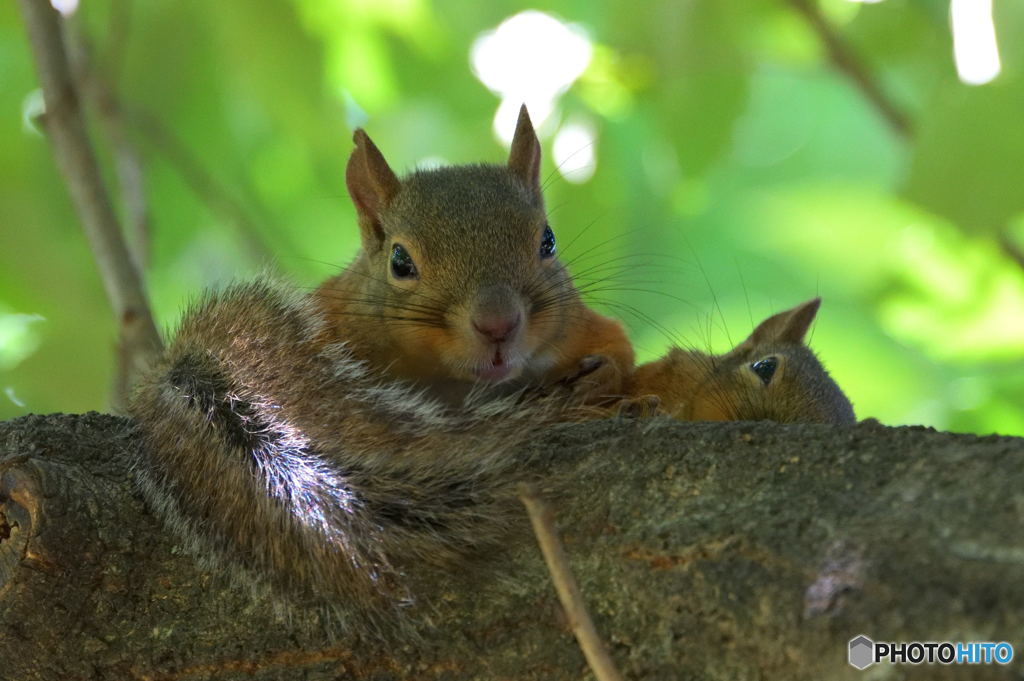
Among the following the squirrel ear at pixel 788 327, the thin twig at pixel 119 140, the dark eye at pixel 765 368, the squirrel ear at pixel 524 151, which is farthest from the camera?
the thin twig at pixel 119 140

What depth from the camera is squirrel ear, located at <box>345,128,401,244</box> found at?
3.23 metres

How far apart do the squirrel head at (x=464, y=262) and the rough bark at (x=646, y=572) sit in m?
0.74

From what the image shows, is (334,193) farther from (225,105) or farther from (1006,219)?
(1006,219)

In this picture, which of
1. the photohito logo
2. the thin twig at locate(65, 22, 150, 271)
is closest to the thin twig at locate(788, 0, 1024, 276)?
the thin twig at locate(65, 22, 150, 271)

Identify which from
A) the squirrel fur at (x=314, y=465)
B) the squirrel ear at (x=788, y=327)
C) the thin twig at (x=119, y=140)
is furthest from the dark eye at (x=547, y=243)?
the thin twig at (x=119, y=140)

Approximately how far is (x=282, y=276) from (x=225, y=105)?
170 centimetres

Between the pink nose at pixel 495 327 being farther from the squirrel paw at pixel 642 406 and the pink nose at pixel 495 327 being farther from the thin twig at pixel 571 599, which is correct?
the thin twig at pixel 571 599

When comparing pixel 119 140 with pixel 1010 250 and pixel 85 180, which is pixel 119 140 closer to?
pixel 85 180

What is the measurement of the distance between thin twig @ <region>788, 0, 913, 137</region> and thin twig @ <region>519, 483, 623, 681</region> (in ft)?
8.10

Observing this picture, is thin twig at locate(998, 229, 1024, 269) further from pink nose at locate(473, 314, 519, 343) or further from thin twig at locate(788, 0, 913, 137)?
pink nose at locate(473, 314, 519, 343)

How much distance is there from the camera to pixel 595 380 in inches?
112

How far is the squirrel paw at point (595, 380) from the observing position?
9.18 ft

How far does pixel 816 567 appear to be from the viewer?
1.63 metres

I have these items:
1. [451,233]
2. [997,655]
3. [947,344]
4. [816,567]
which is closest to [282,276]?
[451,233]
